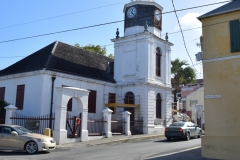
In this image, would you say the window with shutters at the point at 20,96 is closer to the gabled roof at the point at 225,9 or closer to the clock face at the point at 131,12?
the clock face at the point at 131,12

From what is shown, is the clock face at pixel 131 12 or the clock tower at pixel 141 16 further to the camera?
the clock face at pixel 131 12

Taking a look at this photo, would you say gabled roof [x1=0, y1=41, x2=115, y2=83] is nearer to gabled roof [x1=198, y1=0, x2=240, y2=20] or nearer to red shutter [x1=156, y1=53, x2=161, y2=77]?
red shutter [x1=156, y1=53, x2=161, y2=77]

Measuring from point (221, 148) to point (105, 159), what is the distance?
4.68 m

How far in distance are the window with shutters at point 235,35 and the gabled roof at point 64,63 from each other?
44.2 ft

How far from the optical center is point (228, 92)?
37.3 feet

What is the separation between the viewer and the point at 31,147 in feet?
41.6

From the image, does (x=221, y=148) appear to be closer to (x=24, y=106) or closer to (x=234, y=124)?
(x=234, y=124)

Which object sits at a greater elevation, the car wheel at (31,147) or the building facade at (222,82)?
the building facade at (222,82)

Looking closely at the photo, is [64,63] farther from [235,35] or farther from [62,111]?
[235,35]

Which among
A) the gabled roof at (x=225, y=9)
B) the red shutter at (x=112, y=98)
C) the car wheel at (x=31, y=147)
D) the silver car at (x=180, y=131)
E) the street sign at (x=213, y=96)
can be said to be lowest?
the car wheel at (x=31, y=147)

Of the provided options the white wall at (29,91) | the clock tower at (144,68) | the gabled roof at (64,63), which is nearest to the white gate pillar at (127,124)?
the clock tower at (144,68)

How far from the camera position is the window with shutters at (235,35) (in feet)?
37.5

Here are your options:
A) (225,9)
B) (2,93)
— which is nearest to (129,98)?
(2,93)

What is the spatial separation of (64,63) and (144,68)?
7357mm
